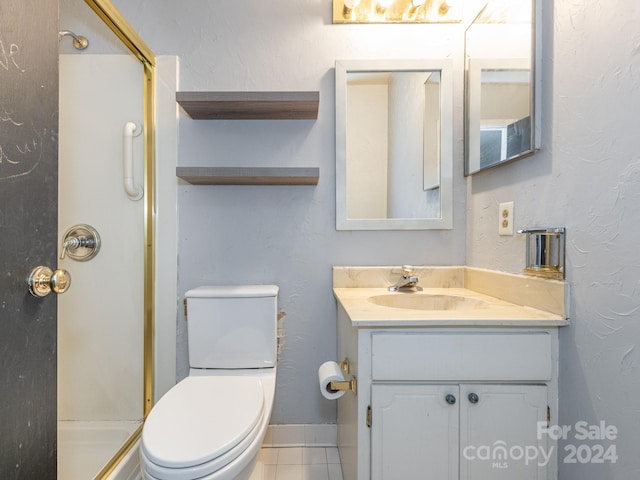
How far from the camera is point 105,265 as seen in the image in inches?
59.7

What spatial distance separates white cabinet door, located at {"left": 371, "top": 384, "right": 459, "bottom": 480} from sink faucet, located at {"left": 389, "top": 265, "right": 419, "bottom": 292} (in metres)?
0.49

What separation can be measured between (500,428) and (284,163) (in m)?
1.23

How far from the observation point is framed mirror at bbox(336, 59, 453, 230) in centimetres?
149

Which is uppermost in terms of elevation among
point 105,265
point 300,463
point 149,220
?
point 149,220

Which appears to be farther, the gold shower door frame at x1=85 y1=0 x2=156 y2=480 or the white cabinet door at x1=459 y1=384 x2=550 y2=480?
the gold shower door frame at x1=85 y1=0 x2=156 y2=480

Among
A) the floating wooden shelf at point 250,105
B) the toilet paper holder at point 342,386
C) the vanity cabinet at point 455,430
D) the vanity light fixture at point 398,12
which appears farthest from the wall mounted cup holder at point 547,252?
the vanity light fixture at point 398,12

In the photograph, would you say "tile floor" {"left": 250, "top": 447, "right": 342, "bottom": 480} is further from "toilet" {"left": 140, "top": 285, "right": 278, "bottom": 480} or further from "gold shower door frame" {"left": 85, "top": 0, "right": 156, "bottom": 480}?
"gold shower door frame" {"left": 85, "top": 0, "right": 156, "bottom": 480}

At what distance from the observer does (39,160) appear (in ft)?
2.34

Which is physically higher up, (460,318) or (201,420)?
(460,318)

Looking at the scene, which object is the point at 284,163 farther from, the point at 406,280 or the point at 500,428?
the point at 500,428

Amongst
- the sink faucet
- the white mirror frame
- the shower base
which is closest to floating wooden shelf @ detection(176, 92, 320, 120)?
the white mirror frame

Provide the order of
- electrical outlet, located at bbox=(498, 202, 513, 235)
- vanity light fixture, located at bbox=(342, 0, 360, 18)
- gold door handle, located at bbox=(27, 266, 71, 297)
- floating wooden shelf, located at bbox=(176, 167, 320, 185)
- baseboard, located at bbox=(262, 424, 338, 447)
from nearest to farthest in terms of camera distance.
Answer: gold door handle, located at bbox=(27, 266, 71, 297) < electrical outlet, located at bbox=(498, 202, 513, 235) < floating wooden shelf, located at bbox=(176, 167, 320, 185) < vanity light fixture, located at bbox=(342, 0, 360, 18) < baseboard, located at bbox=(262, 424, 338, 447)

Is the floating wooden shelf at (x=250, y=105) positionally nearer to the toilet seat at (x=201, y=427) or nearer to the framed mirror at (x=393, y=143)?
the framed mirror at (x=393, y=143)

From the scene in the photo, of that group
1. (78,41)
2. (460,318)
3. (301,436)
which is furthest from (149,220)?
(460,318)
